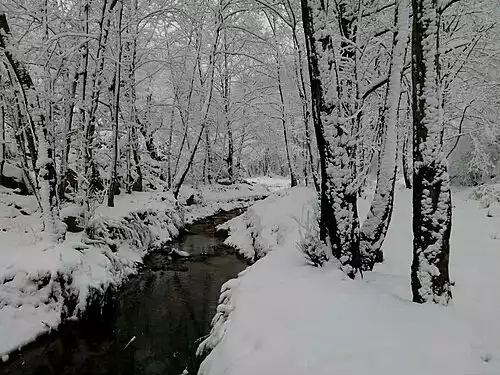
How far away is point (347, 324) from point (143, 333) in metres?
3.80

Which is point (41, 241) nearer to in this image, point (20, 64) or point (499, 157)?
point (20, 64)

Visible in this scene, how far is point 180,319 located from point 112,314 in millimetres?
1206

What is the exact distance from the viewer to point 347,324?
11.4 ft

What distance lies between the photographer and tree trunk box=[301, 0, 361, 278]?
515cm

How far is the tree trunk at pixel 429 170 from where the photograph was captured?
3.95 m

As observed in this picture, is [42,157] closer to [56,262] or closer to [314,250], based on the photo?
[56,262]

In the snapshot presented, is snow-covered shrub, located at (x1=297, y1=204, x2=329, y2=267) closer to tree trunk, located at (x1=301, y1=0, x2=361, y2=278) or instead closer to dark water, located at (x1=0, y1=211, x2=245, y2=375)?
tree trunk, located at (x1=301, y1=0, x2=361, y2=278)

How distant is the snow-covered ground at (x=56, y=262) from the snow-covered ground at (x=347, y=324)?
2.72 metres

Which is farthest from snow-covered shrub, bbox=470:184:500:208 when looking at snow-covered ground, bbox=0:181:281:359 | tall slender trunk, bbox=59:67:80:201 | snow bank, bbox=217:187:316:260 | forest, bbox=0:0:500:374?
tall slender trunk, bbox=59:67:80:201

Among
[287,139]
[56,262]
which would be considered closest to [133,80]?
[287,139]

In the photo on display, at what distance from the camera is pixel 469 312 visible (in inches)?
165

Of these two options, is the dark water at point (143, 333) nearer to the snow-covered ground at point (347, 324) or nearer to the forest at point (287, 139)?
the forest at point (287, 139)

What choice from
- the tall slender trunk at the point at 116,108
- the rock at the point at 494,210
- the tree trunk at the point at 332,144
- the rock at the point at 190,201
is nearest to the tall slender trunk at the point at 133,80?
the tall slender trunk at the point at 116,108

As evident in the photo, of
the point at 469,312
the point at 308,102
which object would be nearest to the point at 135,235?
the point at 308,102
